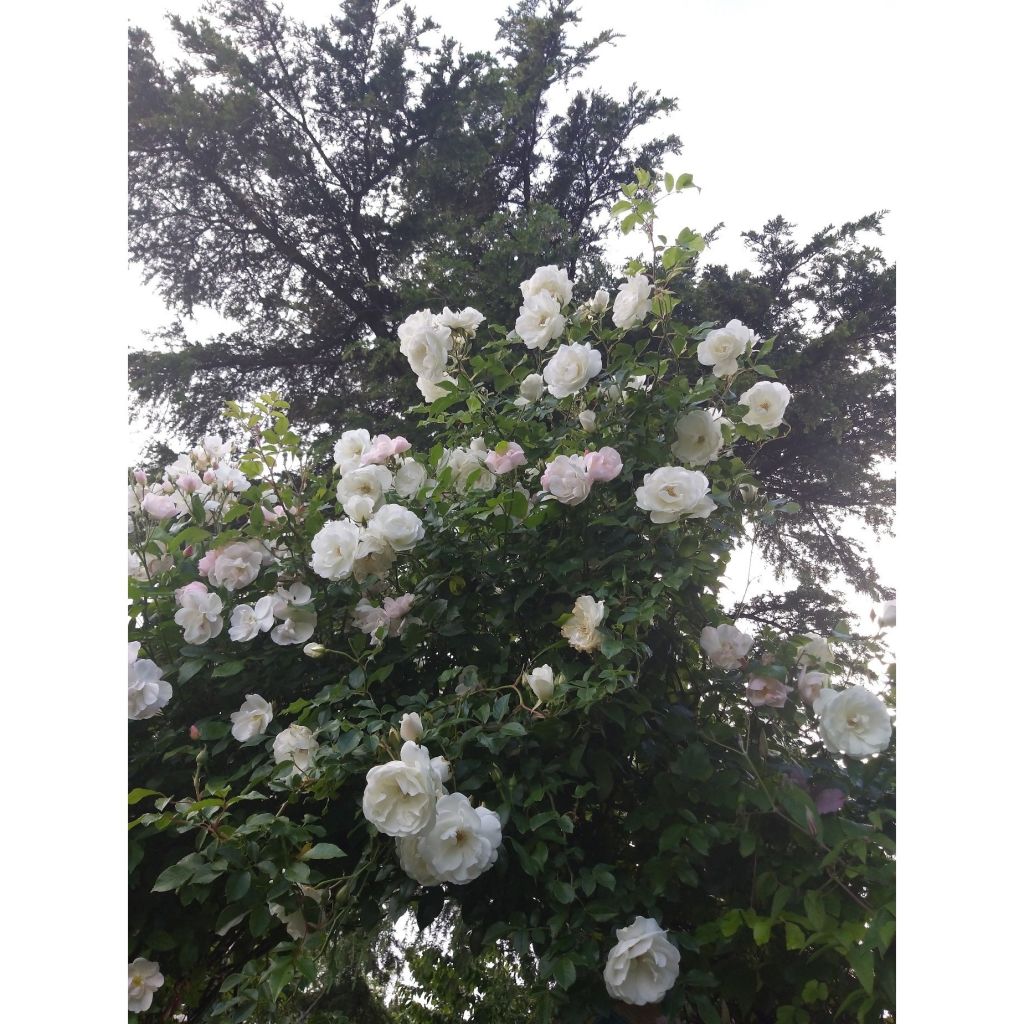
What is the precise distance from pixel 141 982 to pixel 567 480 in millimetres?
709

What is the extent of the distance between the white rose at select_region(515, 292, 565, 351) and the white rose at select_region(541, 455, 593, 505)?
280 mm

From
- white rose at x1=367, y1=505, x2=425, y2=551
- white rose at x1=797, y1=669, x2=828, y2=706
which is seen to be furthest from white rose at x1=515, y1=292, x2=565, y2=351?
white rose at x1=797, y1=669, x2=828, y2=706

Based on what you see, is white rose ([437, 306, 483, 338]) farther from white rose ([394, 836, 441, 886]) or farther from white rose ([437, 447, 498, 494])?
white rose ([394, 836, 441, 886])

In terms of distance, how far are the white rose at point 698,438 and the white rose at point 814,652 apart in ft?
0.90

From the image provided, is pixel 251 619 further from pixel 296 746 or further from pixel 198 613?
pixel 296 746

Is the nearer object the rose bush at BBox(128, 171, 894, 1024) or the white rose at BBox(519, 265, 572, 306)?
the rose bush at BBox(128, 171, 894, 1024)

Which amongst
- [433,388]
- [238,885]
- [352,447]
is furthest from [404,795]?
[433,388]

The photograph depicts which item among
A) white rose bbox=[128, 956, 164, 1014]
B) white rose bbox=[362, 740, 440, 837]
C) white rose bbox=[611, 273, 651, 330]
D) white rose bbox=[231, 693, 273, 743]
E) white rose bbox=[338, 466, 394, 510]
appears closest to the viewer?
white rose bbox=[362, 740, 440, 837]

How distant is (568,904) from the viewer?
85cm

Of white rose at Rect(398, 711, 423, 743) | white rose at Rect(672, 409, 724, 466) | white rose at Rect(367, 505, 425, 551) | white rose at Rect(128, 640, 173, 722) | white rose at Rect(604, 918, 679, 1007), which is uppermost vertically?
Answer: white rose at Rect(672, 409, 724, 466)

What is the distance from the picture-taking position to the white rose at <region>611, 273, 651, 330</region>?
1189 mm

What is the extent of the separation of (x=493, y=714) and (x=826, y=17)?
4.28 feet
